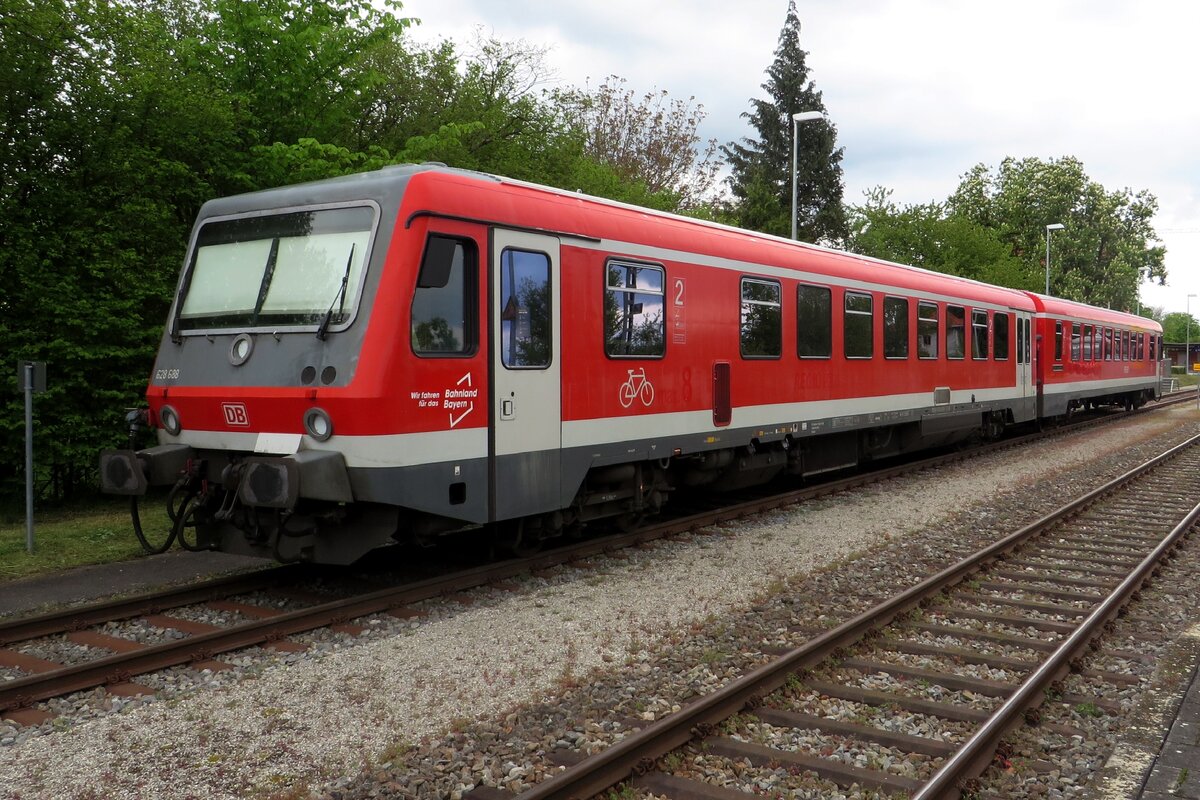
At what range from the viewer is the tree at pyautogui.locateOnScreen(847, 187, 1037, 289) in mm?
39656

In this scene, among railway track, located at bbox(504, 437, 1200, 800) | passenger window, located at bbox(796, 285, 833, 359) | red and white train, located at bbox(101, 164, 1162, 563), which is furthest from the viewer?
passenger window, located at bbox(796, 285, 833, 359)

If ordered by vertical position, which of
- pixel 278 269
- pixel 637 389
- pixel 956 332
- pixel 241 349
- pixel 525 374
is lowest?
pixel 637 389

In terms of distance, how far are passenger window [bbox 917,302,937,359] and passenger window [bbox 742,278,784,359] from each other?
4.50 meters

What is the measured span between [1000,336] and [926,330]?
3929 millimetres

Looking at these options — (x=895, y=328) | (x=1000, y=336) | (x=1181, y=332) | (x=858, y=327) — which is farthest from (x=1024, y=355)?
(x=1181, y=332)

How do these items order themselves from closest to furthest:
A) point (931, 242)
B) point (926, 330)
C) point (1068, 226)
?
point (926, 330)
point (931, 242)
point (1068, 226)

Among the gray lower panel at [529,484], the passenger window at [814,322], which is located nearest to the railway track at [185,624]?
the gray lower panel at [529,484]

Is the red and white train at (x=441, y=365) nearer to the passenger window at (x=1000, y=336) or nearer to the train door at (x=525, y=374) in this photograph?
the train door at (x=525, y=374)

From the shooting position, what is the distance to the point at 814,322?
39.6 ft

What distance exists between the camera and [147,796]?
13.6ft

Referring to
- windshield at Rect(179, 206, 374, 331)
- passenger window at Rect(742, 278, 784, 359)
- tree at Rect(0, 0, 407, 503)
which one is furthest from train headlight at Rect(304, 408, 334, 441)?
tree at Rect(0, 0, 407, 503)

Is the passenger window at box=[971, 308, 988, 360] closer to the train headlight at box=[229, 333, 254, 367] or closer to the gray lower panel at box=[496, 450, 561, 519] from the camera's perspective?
the gray lower panel at box=[496, 450, 561, 519]

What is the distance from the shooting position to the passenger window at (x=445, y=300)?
6824mm

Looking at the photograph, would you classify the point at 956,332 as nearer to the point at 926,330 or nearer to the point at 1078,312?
the point at 926,330
